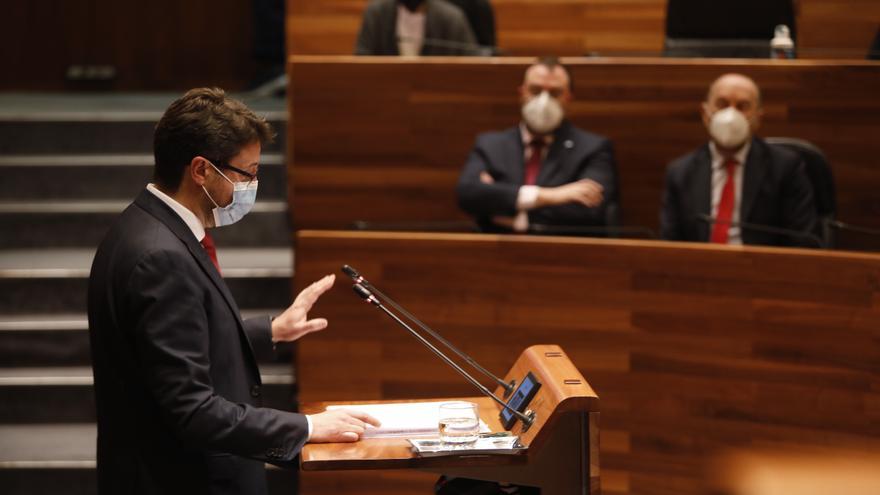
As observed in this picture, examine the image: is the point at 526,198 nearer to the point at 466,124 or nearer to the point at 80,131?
the point at 466,124

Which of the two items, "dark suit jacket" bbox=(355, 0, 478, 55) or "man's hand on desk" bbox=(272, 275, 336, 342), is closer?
"man's hand on desk" bbox=(272, 275, 336, 342)

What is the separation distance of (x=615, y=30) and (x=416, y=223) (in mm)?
1014

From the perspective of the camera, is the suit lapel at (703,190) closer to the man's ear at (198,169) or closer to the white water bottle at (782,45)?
the white water bottle at (782,45)

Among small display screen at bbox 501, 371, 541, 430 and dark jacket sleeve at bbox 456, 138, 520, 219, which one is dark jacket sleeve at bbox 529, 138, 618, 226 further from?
small display screen at bbox 501, 371, 541, 430

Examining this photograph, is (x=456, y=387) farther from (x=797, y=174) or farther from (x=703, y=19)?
(x=703, y=19)

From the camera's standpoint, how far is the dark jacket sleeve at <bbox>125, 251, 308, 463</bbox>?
1212mm

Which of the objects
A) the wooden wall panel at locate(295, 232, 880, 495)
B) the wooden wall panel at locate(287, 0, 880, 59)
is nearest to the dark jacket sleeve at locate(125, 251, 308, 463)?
the wooden wall panel at locate(295, 232, 880, 495)

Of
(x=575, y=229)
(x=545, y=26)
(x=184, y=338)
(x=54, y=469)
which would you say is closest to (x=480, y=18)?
(x=545, y=26)

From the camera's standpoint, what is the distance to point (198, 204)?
1307mm

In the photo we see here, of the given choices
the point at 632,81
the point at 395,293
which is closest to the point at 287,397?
the point at 395,293

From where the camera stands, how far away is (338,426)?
50.9 inches

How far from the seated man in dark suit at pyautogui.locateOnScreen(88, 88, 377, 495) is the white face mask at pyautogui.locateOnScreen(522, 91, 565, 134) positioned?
1.35m

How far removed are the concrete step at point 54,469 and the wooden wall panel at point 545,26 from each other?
1348 mm

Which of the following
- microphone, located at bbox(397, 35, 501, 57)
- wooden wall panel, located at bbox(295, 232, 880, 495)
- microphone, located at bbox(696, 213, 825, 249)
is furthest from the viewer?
microphone, located at bbox(397, 35, 501, 57)
